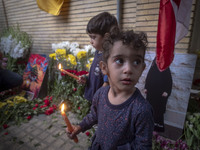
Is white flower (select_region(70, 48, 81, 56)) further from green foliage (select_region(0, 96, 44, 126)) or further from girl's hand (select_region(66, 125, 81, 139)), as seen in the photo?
girl's hand (select_region(66, 125, 81, 139))

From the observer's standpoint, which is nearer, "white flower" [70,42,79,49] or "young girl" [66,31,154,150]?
"young girl" [66,31,154,150]

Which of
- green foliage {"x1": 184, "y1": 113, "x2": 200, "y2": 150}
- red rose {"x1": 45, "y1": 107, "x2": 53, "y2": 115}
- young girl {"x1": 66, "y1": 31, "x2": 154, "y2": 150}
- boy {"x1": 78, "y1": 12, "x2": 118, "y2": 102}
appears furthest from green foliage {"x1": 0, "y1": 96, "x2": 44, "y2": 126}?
green foliage {"x1": 184, "y1": 113, "x2": 200, "y2": 150}

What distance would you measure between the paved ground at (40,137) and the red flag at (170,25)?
1.87m

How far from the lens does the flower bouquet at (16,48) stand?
15.8 ft

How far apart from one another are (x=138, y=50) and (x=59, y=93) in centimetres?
312

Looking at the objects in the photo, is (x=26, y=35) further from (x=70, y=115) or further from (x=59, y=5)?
(x=70, y=115)

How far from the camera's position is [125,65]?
911 millimetres

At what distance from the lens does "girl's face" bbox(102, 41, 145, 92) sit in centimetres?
91

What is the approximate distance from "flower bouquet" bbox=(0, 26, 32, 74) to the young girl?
15.2 ft

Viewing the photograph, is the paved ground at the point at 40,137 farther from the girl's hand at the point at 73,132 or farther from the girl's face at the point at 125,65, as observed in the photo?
the girl's face at the point at 125,65

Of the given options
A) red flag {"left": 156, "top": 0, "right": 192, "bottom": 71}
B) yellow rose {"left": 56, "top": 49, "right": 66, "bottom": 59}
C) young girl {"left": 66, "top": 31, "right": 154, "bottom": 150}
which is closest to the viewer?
young girl {"left": 66, "top": 31, "right": 154, "bottom": 150}

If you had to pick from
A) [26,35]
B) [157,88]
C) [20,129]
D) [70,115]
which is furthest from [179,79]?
[26,35]

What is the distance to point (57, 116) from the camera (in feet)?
10.6

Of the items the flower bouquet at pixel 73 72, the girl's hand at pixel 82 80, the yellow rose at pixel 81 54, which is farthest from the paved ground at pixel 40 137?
the yellow rose at pixel 81 54
